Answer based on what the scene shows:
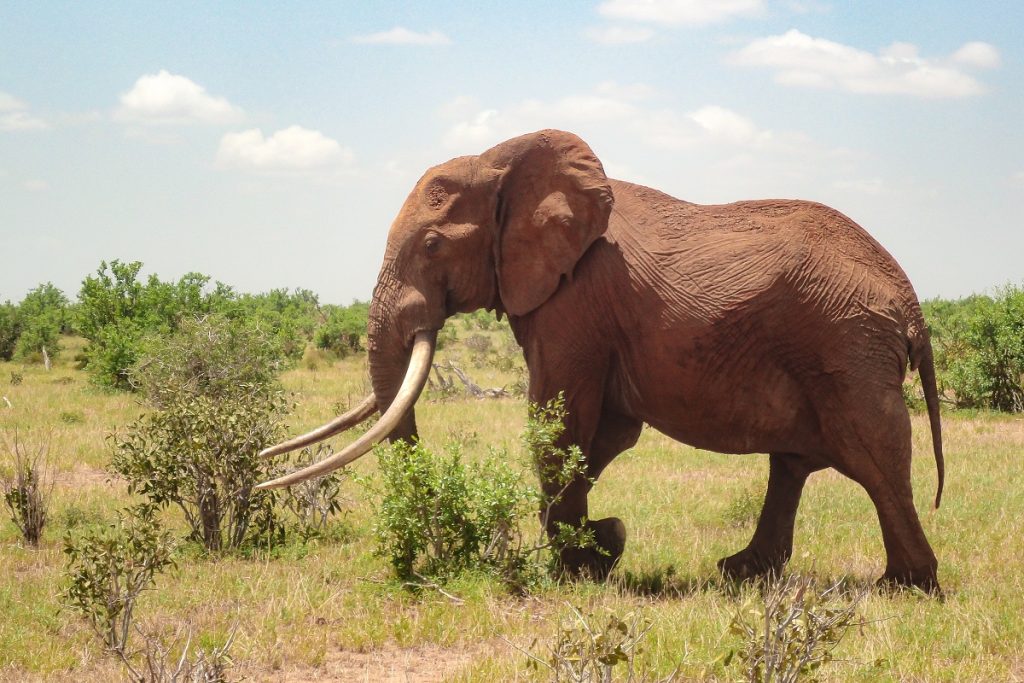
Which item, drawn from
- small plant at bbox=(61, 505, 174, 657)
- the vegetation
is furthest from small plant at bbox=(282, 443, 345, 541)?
small plant at bbox=(61, 505, 174, 657)

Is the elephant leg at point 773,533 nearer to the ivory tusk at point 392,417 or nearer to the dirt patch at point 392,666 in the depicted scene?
the dirt patch at point 392,666

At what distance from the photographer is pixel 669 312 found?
662 cm

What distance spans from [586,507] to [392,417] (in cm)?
146

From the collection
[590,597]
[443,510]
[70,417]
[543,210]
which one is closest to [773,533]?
[590,597]

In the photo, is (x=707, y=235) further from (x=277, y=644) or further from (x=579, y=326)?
(x=277, y=644)

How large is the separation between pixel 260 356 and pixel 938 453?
1083 centimetres

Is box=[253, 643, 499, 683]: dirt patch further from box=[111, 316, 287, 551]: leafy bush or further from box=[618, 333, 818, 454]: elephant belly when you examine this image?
box=[111, 316, 287, 551]: leafy bush

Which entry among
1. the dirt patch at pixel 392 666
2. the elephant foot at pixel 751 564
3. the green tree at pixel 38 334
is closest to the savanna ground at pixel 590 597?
the dirt patch at pixel 392 666

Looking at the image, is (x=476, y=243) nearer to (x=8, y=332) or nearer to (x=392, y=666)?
(x=392, y=666)

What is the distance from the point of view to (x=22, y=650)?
557 centimetres

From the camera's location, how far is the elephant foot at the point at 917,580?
21.6ft

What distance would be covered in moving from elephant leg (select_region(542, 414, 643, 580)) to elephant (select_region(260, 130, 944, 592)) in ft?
0.05

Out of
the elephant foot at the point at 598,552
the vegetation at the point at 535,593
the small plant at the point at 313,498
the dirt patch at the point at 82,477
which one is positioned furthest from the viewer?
the dirt patch at the point at 82,477

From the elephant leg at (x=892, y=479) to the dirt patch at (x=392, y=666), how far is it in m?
2.53
